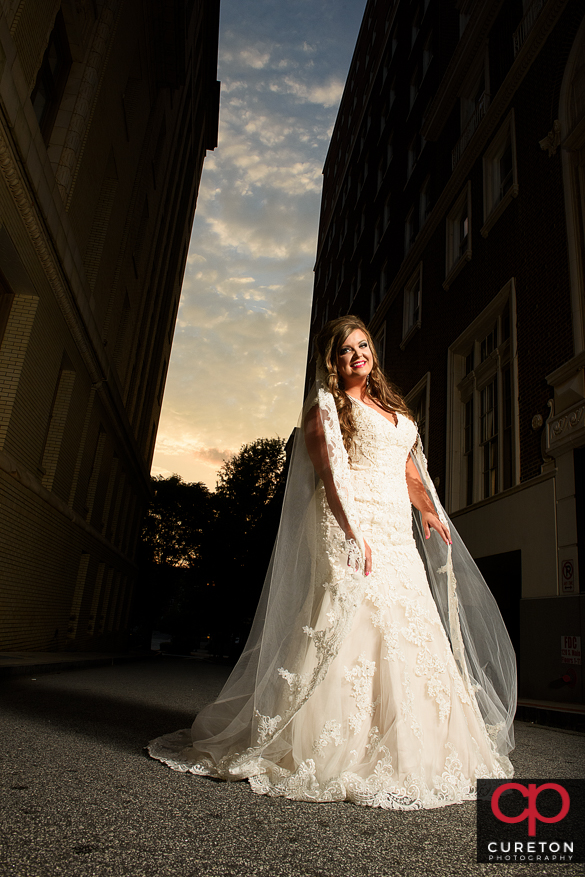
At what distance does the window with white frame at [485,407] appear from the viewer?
1078 cm

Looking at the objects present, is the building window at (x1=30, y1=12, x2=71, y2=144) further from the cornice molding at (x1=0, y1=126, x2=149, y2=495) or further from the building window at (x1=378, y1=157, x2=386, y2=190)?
the building window at (x1=378, y1=157, x2=386, y2=190)

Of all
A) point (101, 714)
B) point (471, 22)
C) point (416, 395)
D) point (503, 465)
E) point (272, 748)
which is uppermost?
point (471, 22)

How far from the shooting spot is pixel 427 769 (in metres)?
2.35

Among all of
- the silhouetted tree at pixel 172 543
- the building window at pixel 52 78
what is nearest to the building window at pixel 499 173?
the building window at pixel 52 78

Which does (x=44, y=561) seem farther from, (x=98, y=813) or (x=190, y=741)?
(x=98, y=813)

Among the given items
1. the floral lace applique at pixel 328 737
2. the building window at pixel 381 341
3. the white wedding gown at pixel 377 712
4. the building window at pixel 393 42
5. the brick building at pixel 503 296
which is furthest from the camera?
the building window at pixel 393 42

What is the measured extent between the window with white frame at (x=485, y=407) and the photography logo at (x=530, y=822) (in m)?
7.99

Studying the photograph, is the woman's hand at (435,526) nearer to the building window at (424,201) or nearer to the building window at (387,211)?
the building window at (424,201)

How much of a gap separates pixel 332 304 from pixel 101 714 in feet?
97.1

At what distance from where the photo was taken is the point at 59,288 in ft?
34.9

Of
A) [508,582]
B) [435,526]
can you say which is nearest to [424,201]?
[508,582]

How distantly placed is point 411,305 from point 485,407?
23.7ft

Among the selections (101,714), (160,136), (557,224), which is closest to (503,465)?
(557,224)

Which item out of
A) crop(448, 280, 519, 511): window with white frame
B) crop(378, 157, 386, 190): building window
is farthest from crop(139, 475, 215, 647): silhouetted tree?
crop(448, 280, 519, 511): window with white frame
